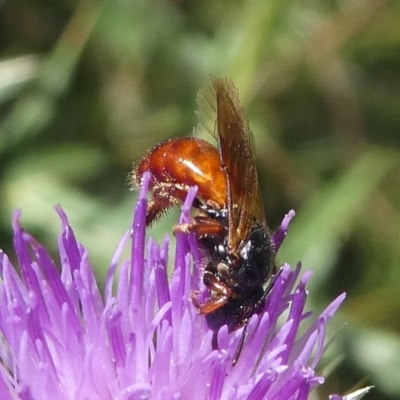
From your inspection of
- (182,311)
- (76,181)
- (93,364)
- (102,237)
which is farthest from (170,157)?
(76,181)

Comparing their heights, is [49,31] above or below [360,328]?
above

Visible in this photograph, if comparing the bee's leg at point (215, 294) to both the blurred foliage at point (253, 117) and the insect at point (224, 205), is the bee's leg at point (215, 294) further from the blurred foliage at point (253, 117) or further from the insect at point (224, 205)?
the blurred foliage at point (253, 117)

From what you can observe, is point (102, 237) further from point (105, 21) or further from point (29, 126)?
point (105, 21)

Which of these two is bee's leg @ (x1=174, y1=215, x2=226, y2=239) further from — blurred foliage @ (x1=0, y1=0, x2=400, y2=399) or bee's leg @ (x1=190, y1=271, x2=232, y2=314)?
blurred foliage @ (x1=0, y1=0, x2=400, y2=399)

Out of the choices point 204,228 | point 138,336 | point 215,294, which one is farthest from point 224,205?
point 138,336

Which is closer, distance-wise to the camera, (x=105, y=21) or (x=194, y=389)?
(x=194, y=389)

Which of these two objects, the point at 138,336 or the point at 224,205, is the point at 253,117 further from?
the point at 138,336
